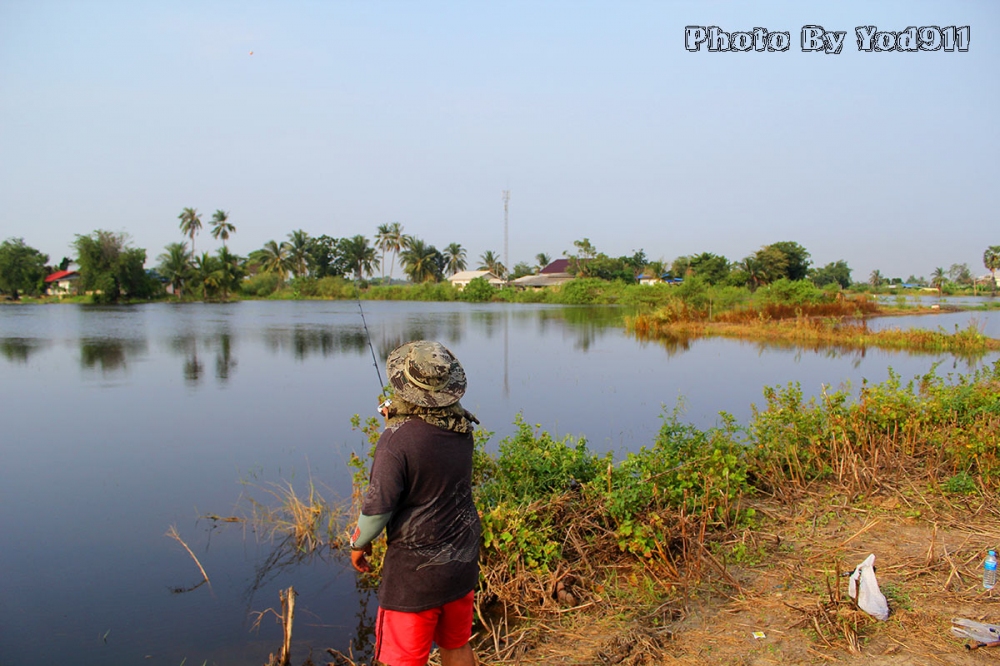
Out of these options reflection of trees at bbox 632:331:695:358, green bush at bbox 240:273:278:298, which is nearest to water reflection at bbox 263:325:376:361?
reflection of trees at bbox 632:331:695:358

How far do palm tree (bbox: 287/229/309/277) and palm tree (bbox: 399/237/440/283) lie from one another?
10572 mm

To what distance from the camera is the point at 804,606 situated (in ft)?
10.2

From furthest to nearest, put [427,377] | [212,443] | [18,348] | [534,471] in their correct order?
[18,348] < [212,443] < [534,471] < [427,377]

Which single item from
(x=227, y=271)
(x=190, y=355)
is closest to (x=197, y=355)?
(x=190, y=355)

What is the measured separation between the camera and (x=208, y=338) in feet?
69.3

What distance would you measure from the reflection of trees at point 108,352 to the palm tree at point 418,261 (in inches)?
2100

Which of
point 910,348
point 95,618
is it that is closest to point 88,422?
point 95,618

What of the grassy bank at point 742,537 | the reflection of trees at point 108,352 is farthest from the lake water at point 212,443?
the grassy bank at point 742,537

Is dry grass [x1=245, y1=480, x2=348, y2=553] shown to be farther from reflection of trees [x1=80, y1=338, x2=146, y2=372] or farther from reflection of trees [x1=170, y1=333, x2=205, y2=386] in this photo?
reflection of trees [x1=80, y1=338, x2=146, y2=372]

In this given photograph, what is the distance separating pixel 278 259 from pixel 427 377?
73339 mm

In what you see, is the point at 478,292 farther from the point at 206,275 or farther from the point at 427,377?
the point at 427,377

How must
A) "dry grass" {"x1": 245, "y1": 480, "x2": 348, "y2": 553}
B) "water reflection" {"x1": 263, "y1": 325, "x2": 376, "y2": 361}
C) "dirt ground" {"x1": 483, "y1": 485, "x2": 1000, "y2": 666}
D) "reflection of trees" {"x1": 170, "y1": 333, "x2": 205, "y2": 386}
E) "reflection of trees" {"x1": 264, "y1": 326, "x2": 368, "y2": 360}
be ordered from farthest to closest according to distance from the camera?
1. "reflection of trees" {"x1": 264, "y1": 326, "x2": 368, "y2": 360}
2. "water reflection" {"x1": 263, "y1": 325, "x2": 376, "y2": 361}
3. "reflection of trees" {"x1": 170, "y1": 333, "x2": 205, "y2": 386}
4. "dry grass" {"x1": 245, "y1": 480, "x2": 348, "y2": 553}
5. "dirt ground" {"x1": 483, "y1": 485, "x2": 1000, "y2": 666}

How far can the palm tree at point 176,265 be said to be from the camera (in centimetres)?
5704

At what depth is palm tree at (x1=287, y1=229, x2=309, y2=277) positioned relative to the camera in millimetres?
70500
